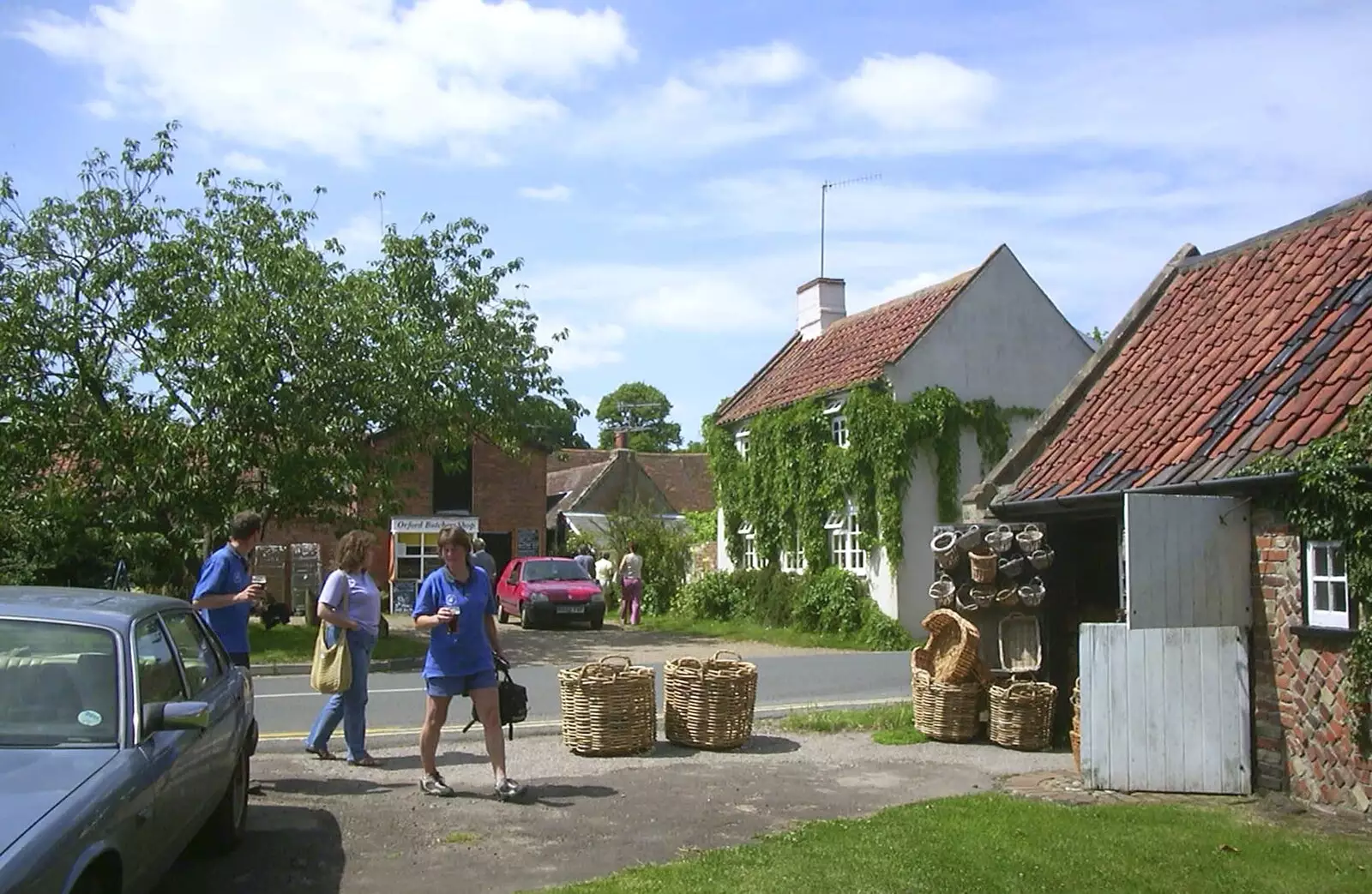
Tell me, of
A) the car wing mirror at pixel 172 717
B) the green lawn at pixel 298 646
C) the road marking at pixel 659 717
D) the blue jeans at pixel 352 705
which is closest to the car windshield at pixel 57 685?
the car wing mirror at pixel 172 717

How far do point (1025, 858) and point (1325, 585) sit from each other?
121 inches

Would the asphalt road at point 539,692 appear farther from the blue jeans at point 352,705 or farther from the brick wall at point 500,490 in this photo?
the brick wall at point 500,490

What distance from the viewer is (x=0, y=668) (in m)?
5.59

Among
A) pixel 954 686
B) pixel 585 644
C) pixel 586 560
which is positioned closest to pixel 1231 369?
pixel 954 686

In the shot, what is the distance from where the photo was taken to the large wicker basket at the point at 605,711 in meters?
10.4

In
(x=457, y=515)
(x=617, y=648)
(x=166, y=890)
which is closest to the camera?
(x=166, y=890)

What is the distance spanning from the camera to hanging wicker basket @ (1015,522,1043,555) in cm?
1111

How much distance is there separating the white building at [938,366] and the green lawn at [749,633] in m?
1.14

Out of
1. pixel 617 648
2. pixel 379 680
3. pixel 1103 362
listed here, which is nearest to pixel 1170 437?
pixel 1103 362

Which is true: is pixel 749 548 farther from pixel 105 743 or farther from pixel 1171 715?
pixel 105 743

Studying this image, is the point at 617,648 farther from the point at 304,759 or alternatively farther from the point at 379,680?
the point at 304,759

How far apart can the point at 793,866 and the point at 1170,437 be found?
5.48 m

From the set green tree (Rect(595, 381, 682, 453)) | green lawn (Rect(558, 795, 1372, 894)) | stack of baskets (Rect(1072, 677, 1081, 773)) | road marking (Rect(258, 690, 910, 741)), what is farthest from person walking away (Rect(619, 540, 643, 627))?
green tree (Rect(595, 381, 682, 453))

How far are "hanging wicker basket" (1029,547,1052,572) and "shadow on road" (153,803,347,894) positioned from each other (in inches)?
239
